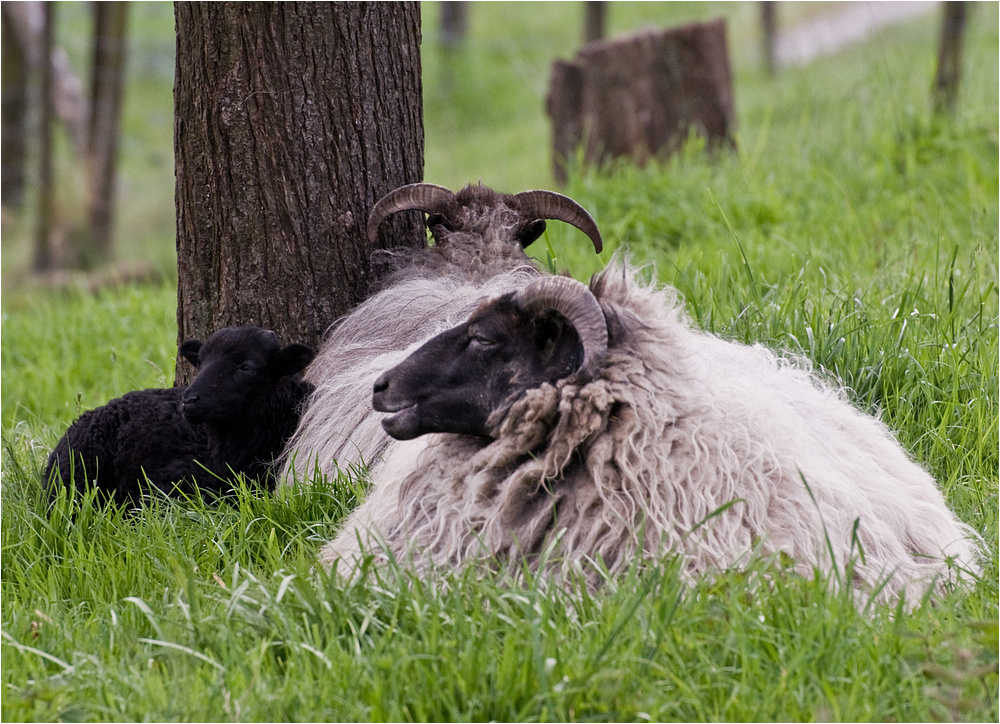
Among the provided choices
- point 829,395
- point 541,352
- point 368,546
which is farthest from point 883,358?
point 368,546

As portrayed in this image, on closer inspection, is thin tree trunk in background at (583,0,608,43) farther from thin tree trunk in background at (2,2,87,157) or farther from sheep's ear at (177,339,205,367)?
sheep's ear at (177,339,205,367)

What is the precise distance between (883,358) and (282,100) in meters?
2.93

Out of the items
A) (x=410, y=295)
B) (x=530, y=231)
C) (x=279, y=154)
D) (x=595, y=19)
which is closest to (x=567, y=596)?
(x=410, y=295)

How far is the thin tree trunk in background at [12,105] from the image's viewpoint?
13.9 m

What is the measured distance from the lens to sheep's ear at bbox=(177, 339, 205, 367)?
174 inches

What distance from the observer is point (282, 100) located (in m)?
4.57

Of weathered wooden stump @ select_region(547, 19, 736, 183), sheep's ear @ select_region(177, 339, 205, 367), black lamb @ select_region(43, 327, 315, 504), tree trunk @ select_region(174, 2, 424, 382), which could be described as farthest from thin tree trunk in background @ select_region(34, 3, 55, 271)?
black lamb @ select_region(43, 327, 315, 504)

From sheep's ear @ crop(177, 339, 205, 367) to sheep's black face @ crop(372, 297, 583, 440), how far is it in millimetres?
1424

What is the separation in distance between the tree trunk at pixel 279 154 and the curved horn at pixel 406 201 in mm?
109

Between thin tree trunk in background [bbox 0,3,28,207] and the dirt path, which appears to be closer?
thin tree trunk in background [bbox 0,3,28,207]

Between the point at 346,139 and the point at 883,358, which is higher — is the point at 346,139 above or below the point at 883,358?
above

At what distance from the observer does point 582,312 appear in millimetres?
3150

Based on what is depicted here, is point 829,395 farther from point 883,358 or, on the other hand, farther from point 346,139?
point 346,139

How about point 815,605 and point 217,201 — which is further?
point 217,201
